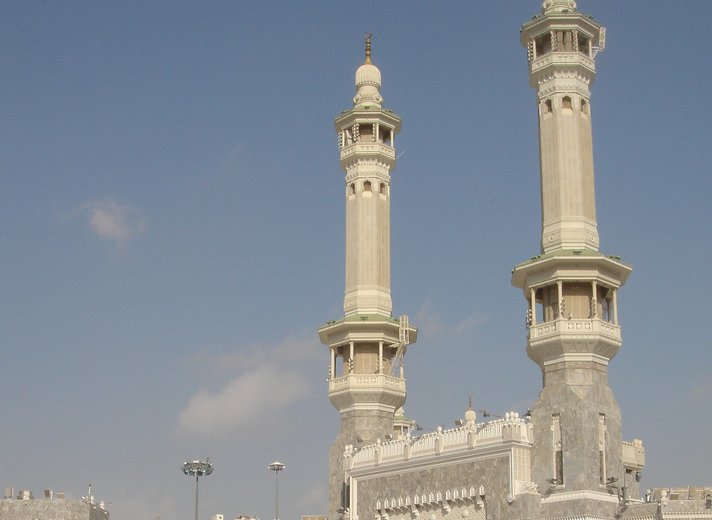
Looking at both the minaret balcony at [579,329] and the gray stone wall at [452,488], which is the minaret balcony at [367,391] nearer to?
the gray stone wall at [452,488]

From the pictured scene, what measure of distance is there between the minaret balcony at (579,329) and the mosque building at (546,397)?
0.19 feet

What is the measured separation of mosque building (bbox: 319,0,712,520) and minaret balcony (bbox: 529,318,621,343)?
0.06 meters

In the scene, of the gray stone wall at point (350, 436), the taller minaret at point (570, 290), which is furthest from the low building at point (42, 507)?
the taller minaret at point (570, 290)

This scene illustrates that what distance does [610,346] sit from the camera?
59719mm

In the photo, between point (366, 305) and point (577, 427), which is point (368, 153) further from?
point (577, 427)

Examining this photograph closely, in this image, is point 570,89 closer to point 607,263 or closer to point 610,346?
point 607,263

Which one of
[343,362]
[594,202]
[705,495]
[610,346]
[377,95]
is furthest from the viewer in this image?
[377,95]

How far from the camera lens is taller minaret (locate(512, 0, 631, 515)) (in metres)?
57.8

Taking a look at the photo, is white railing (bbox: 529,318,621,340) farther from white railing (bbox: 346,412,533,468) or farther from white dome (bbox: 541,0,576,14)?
white dome (bbox: 541,0,576,14)

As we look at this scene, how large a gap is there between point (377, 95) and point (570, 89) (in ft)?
63.2

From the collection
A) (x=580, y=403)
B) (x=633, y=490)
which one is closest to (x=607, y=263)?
(x=580, y=403)

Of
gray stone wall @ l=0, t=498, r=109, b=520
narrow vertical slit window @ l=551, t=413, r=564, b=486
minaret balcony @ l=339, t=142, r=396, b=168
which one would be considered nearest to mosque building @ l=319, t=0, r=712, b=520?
narrow vertical slit window @ l=551, t=413, r=564, b=486

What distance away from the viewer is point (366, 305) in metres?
75.5

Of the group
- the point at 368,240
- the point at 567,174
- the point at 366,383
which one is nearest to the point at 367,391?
the point at 366,383
